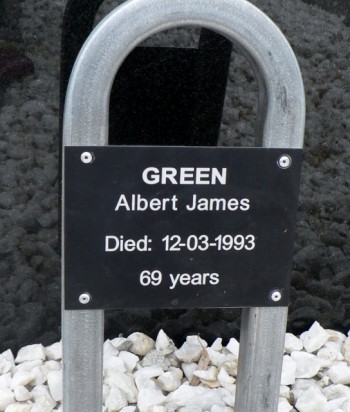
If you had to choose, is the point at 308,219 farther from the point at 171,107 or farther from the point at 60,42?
the point at 60,42

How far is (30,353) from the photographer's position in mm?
2115

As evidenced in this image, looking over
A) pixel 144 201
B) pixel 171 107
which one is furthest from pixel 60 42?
pixel 144 201

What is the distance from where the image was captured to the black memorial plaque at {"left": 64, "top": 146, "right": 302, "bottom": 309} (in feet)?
4.25

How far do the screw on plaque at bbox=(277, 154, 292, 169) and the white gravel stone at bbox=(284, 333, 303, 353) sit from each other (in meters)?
1.04

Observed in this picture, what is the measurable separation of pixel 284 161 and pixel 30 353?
1.10 metres

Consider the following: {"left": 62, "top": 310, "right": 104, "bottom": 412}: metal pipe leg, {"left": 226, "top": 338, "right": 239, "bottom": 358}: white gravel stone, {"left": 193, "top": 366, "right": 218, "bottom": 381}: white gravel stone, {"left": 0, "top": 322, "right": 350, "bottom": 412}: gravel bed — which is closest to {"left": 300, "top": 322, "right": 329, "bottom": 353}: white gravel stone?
{"left": 0, "top": 322, "right": 350, "bottom": 412}: gravel bed

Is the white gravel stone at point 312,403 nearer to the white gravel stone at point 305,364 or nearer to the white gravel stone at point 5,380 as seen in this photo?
the white gravel stone at point 305,364

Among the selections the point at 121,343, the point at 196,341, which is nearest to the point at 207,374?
the point at 196,341

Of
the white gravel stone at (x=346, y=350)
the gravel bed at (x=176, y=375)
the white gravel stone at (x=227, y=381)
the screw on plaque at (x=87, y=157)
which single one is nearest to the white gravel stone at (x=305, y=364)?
the gravel bed at (x=176, y=375)

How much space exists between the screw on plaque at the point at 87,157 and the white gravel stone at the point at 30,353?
0.99 metres

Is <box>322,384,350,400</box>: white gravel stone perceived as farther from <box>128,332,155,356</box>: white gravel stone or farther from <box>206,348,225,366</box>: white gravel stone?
<box>128,332,155,356</box>: white gravel stone

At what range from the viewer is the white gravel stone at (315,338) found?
2.26 metres

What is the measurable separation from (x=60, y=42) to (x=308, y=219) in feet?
2.91

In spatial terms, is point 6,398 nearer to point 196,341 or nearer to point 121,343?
point 121,343
